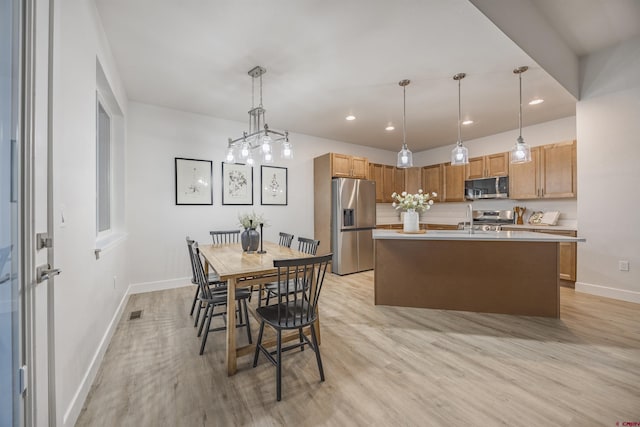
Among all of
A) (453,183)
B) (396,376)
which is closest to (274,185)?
(396,376)

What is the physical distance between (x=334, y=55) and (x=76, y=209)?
244cm

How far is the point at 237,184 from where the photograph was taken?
14.6ft

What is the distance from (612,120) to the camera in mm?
3287

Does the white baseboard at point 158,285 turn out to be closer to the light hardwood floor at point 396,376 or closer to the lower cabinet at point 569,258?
the light hardwood floor at point 396,376

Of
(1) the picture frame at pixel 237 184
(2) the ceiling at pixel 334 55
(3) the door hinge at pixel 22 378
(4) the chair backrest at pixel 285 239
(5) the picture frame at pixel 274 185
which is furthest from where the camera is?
(5) the picture frame at pixel 274 185

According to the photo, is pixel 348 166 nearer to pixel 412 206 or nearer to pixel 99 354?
pixel 412 206

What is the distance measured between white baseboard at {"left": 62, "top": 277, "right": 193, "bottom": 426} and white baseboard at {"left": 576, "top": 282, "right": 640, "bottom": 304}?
17.7 feet

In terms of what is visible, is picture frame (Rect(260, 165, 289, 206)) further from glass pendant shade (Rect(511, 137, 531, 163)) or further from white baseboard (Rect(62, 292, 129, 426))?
glass pendant shade (Rect(511, 137, 531, 163))

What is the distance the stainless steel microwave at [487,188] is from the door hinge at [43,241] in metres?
5.92

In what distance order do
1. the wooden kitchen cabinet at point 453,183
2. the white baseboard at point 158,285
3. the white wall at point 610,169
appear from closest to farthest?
1. the white wall at point 610,169
2. the white baseboard at point 158,285
3. the wooden kitchen cabinet at point 453,183

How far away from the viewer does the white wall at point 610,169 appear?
3.14 meters

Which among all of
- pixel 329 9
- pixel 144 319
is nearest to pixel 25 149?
pixel 329 9

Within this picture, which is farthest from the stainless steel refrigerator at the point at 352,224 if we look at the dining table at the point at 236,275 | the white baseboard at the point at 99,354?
the white baseboard at the point at 99,354

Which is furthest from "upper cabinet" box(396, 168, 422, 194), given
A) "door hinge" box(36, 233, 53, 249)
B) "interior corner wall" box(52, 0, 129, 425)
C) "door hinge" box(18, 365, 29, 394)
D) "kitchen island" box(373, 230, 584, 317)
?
"door hinge" box(18, 365, 29, 394)
